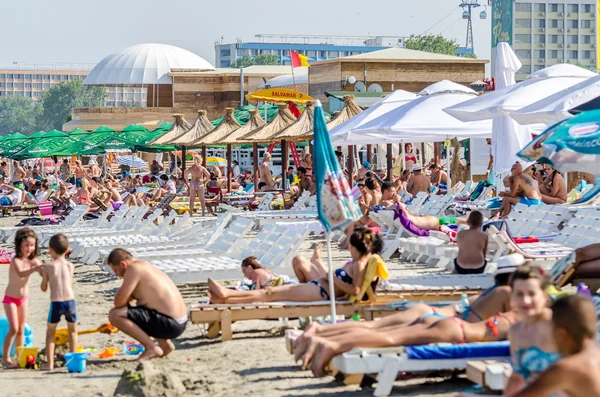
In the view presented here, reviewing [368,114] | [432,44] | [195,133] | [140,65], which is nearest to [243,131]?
[195,133]

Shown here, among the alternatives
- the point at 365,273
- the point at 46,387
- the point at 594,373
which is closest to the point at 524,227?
the point at 365,273

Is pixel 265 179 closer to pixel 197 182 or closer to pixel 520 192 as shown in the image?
pixel 197 182

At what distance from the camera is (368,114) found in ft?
66.2

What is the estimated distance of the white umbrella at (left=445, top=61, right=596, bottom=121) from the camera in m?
14.3

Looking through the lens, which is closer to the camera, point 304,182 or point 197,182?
point 304,182

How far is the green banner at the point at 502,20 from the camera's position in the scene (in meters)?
145

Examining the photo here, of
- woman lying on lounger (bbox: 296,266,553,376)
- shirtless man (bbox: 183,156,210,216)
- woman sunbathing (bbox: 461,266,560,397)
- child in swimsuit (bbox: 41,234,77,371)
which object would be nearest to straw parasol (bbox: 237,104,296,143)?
shirtless man (bbox: 183,156,210,216)

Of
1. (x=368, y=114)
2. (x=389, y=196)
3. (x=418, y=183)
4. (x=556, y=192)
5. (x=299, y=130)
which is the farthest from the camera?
(x=299, y=130)

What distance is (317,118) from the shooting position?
7.07 m

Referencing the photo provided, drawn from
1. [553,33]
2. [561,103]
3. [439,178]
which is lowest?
[439,178]

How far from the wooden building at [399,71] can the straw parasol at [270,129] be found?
29800mm

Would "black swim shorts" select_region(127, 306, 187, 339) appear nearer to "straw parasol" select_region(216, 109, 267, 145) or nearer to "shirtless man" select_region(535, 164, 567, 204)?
"shirtless man" select_region(535, 164, 567, 204)

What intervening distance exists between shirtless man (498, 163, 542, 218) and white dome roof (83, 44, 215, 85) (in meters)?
59.6

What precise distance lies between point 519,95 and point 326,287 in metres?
7.30
